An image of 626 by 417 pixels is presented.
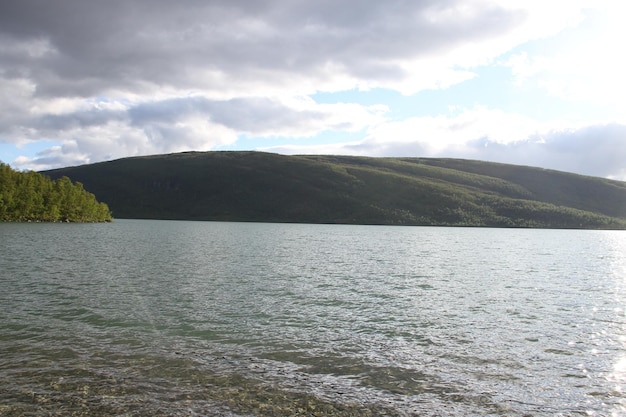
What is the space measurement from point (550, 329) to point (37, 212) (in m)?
177

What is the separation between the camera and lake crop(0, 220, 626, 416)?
48.9ft

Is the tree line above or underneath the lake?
above

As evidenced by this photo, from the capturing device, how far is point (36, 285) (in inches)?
1355

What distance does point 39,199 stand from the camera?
541ft

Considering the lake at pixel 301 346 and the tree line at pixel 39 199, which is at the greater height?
the tree line at pixel 39 199

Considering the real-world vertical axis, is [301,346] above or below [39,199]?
below

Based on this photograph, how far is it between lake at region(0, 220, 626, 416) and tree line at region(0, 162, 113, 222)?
130 m

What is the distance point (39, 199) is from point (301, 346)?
17063 centimetres

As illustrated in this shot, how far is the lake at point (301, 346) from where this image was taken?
14.9 meters

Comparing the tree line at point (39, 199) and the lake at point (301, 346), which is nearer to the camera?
the lake at point (301, 346)

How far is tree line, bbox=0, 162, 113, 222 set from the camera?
506ft

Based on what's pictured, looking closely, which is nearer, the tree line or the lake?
the lake

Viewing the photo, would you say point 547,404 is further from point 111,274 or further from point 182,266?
point 182,266

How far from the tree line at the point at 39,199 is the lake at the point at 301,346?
13027cm
